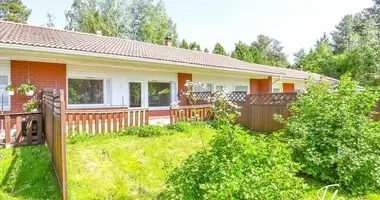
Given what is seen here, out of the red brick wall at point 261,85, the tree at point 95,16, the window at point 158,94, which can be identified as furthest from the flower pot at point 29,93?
the tree at point 95,16

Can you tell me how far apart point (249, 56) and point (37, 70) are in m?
30.4

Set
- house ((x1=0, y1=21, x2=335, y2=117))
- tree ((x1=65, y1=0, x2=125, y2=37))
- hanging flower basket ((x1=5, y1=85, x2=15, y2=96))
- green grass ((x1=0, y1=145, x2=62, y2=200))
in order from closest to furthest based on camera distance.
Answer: green grass ((x1=0, y1=145, x2=62, y2=200))
hanging flower basket ((x1=5, y1=85, x2=15, y2=96))
house ((x1=0, y1=21, x2=335, y2=117))
tree ((x1=65, y1=0, x2=125, y2=37))

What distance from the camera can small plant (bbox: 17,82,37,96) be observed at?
299 inches

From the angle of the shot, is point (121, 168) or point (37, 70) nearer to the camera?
point (121, 168)

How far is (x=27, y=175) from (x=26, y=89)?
415 centimetres

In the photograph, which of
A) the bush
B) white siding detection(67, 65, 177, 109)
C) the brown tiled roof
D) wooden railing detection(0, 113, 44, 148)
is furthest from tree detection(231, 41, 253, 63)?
the bush

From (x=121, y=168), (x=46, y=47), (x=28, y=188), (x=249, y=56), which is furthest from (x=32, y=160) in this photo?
(x=249, y=56)

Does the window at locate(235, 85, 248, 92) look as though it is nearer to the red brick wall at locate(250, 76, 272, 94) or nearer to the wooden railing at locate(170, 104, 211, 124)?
the red brick wall at locate(250, 76, 272, 94)

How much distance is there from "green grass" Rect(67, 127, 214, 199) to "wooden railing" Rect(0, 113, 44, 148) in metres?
1.00

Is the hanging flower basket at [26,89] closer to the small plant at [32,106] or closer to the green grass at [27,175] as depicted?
the small plant at [32,106]

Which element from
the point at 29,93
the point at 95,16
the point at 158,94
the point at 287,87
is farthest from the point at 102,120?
the point at 95,16

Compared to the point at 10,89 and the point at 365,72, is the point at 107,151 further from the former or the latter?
the point at 365,72

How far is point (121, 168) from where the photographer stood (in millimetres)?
4941

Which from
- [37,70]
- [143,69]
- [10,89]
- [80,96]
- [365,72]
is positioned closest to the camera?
[10,89]
